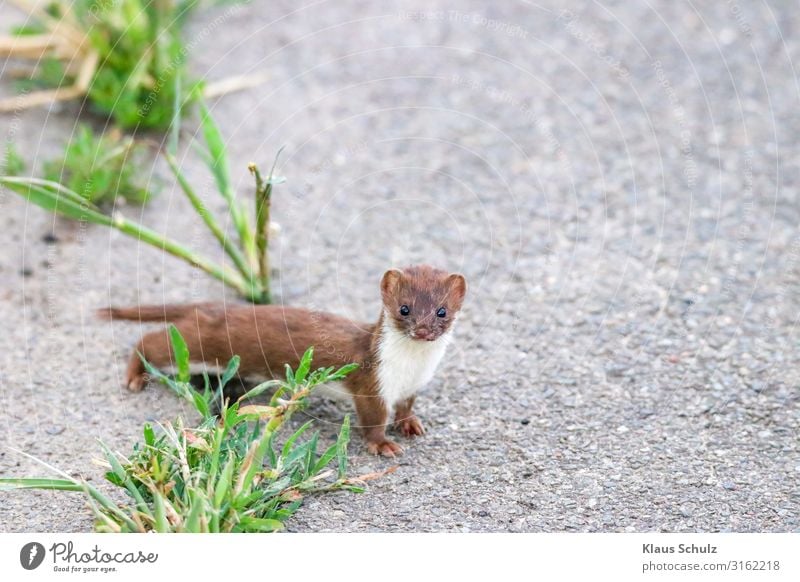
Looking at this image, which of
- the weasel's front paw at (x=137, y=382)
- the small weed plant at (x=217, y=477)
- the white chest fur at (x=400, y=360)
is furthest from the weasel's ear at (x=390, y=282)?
the weasel's front paw at (x=137, y=382)

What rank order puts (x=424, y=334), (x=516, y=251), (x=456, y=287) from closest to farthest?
(x=424, y=334)
(x=456, y=287)
(x=516, y=251)

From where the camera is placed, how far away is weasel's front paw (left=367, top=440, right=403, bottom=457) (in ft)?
13.6

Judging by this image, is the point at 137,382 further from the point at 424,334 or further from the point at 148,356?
the point at 424,334

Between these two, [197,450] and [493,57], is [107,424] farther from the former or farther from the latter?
[493,57]

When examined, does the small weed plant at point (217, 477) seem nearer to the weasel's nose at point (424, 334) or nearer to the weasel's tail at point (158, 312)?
the weasel's nose at point (424, 334)

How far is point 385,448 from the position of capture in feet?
13.6

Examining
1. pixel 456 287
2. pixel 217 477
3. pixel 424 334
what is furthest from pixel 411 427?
pixel 217 477

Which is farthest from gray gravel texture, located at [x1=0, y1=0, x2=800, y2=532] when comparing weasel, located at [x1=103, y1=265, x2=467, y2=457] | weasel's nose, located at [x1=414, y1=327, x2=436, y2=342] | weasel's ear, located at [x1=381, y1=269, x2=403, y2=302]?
weasel's ear, located at [x1=381, y1=269, x2=403, y2=302]

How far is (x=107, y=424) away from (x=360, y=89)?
323 cm

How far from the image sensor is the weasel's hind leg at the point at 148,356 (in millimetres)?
4508

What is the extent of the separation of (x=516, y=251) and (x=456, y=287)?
4.96 feet

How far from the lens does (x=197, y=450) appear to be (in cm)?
359

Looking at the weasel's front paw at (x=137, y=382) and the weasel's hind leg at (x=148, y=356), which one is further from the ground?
the weasel's hind leg at (x=148, y=356)
